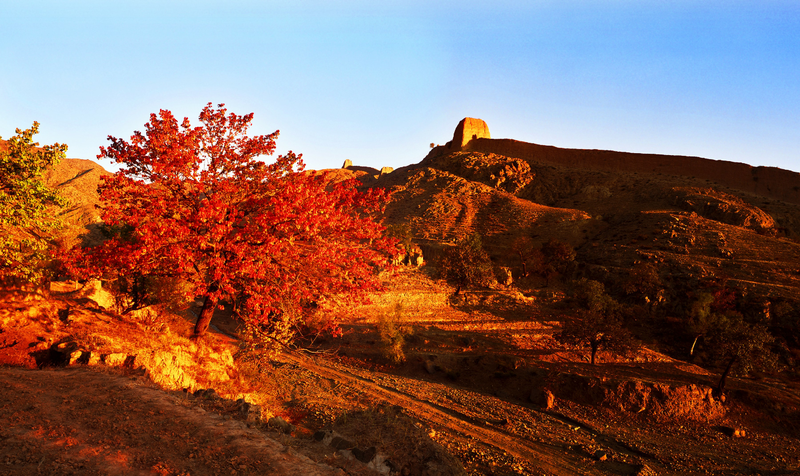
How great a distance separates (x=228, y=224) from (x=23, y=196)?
629 cm

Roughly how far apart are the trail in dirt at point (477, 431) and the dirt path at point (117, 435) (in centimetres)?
847

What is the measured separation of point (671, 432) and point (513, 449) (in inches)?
408

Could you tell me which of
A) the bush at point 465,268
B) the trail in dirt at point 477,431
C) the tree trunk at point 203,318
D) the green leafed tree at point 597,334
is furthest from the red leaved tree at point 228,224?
the bush at point 465,268

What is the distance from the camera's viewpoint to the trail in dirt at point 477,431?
11747 mm

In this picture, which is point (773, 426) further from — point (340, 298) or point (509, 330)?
point (340, 298)

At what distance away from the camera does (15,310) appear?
949cm

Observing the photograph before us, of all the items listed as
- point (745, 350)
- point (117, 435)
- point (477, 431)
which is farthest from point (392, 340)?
point (745, 350)

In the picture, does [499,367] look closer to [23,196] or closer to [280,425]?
[280,425]

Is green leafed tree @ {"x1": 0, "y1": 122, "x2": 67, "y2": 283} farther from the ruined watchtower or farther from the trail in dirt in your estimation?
the ruined watchtower

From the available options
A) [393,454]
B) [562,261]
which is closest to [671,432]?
[393,454]

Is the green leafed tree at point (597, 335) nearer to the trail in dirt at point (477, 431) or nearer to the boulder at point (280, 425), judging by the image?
the trail in dirt at point (477, 431)

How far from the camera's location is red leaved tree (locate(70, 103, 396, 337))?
26.9 feet

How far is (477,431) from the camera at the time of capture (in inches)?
527

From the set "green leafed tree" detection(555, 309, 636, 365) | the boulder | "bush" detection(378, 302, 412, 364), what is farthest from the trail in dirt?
"green leafed tree" detection(555, 309, 636, 365)
